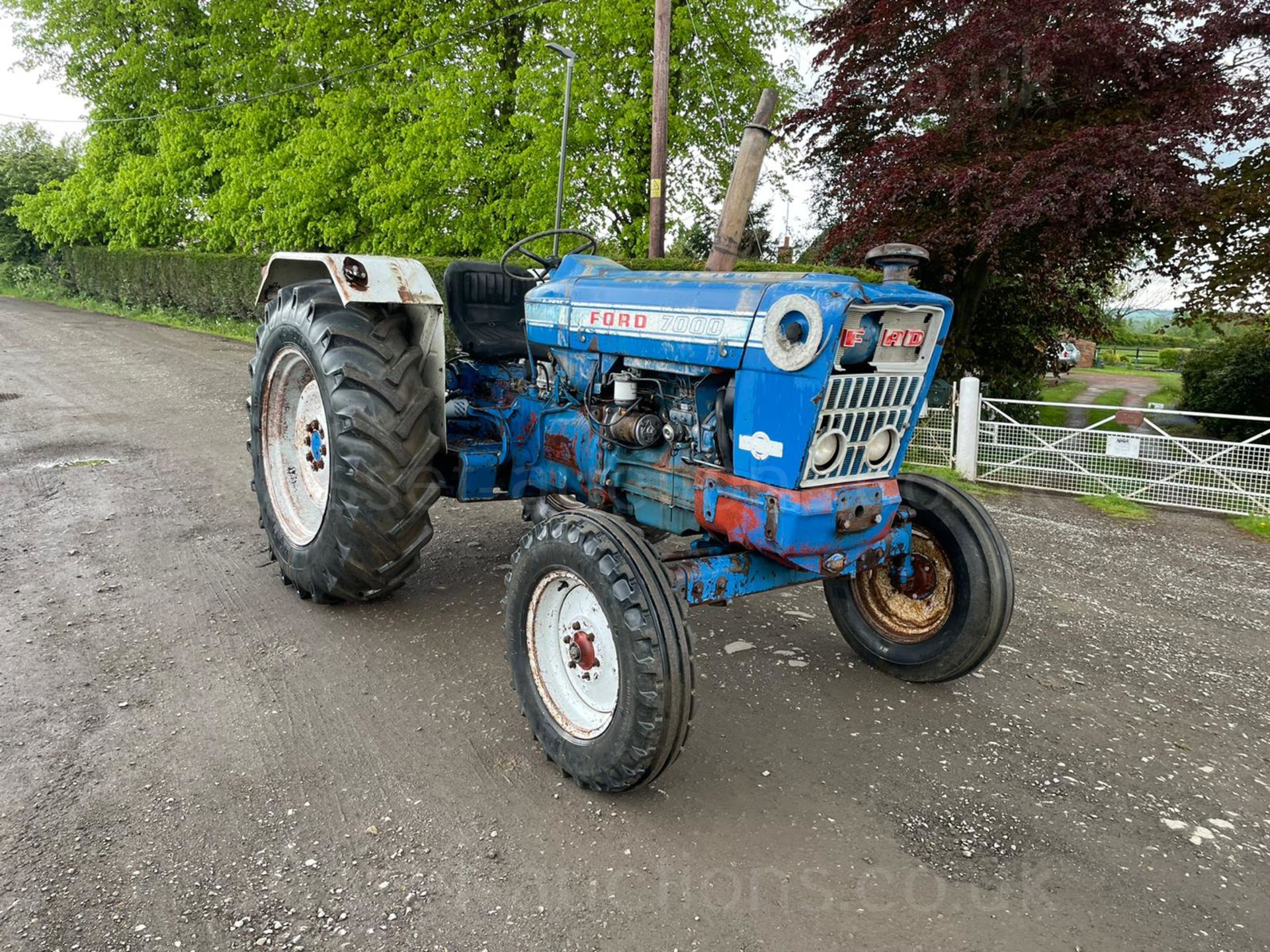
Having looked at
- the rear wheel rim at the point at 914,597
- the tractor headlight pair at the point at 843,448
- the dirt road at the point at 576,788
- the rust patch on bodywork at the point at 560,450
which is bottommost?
the dirt road at the point at 576,788

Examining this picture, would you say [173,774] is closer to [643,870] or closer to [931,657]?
[643,870]

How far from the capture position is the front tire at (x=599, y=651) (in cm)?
245

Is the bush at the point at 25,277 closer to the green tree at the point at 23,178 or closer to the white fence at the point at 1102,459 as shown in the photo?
the green tree at the point at 23,178

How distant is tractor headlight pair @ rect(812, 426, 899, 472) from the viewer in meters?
2.74

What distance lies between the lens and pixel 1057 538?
5734 millimetres

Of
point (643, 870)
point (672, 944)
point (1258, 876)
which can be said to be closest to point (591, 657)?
point (643, 870)

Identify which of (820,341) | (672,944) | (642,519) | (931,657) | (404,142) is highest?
(404,142)

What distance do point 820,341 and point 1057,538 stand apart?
399 centimetres

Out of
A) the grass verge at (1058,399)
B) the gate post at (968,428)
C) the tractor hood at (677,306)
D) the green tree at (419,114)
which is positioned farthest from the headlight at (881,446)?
the green tree at (419,114)

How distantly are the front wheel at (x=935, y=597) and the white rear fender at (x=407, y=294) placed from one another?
77.6 inches

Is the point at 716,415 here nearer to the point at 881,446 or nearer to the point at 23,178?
the point at 881,446

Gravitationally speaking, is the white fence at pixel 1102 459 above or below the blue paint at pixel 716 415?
below

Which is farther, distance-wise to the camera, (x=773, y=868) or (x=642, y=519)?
(x=642, y=519)

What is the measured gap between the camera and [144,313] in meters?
Answer: 20.0
